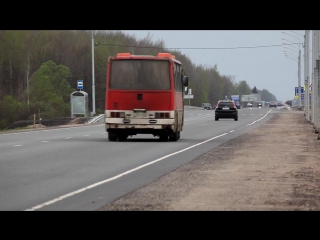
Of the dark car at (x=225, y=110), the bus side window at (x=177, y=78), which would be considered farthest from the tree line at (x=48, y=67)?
the bus side window at (x=177, y=78)

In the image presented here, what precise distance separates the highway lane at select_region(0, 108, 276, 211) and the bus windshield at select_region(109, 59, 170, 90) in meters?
2.47

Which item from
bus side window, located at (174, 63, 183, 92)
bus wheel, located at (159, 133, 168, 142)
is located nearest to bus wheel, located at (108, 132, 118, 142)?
bus wheel, located at (159, 133, 168, 142)

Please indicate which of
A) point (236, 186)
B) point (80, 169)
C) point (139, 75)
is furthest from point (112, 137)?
point (236, 186)

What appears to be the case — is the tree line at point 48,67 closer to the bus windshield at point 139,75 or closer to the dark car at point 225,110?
the dark car at point 225,110

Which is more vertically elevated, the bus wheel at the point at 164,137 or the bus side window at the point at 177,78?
the bus side window at the point at 177,78

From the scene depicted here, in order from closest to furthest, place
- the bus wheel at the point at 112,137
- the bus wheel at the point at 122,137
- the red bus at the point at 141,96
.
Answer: the red bus at the point at 141,96 → the bus wheel at the point at 112,137 → the bus wheel at the point at 122,137

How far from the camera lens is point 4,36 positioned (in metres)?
103

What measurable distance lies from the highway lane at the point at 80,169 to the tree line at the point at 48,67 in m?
47.9

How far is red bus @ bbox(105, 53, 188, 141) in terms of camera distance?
33.6 meters

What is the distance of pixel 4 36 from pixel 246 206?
92350mm

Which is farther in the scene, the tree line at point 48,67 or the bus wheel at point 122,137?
the tree line at point 48,67

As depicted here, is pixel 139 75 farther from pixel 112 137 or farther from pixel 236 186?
pixel 236 186

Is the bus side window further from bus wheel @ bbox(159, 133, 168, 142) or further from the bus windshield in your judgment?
bus wheel @ bbox(159, 133, 168, 142)

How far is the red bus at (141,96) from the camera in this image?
33.6 meters
